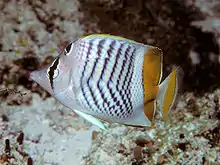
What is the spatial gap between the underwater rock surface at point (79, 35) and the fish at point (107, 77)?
1.32 meters

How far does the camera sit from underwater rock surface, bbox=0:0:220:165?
9.44ft

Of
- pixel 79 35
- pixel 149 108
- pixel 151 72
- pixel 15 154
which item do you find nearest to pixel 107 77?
pixel 151 72

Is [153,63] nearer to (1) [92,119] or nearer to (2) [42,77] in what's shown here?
(1) [92,119]

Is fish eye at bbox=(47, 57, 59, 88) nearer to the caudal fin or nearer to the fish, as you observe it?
the fish

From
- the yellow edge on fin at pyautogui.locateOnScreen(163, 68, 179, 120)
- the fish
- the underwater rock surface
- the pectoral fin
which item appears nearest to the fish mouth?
the fish

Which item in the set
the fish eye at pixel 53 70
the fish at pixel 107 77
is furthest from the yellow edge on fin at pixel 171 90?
the fish eye at pixel 53 70

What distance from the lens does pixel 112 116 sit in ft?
5.01

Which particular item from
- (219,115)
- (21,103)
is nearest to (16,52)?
(21,103)

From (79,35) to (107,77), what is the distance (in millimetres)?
2157

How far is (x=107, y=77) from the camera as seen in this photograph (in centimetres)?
143

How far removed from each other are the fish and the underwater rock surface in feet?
4.33

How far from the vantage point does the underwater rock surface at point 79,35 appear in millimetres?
2877

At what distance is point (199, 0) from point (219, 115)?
1718 mm

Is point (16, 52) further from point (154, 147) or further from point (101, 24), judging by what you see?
point (154, 147)
